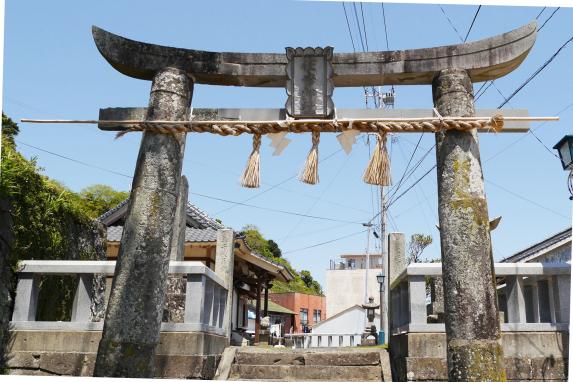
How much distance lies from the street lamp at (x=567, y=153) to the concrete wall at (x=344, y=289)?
43710 mm

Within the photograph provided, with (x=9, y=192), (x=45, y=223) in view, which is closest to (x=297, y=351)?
→ (x=45, y=223)

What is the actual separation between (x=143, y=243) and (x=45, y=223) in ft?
10.0

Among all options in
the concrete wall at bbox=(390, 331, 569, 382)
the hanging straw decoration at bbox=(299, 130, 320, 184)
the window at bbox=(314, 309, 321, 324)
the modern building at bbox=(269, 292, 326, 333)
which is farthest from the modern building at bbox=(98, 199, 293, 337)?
the window at bbox=(314, 309, 321, 324)

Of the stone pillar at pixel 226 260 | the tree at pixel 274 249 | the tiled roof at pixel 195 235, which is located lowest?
the stone pillar at pixel 226 260

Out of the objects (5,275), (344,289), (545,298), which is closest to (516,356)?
(545,298)

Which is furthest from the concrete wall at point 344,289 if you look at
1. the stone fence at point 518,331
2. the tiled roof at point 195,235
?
the stone fence at point 518,331

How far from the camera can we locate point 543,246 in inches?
664

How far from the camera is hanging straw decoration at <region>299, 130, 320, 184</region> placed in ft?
18.6

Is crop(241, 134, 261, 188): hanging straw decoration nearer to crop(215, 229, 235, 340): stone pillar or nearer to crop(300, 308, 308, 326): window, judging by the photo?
crop(215, 229, 235, 340): stone pillar

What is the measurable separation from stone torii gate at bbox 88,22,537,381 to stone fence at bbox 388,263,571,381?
162 cm

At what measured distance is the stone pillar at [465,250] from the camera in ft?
16.6

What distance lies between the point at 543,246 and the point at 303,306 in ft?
119

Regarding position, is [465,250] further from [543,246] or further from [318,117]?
[543,246]

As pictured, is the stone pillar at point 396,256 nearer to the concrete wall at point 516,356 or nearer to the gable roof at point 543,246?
the concrete wall at point 516,356
